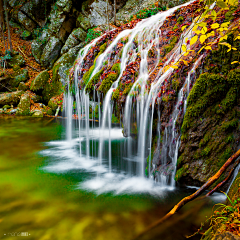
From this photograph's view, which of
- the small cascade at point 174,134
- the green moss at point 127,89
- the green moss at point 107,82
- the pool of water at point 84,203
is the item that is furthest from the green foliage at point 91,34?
the small cascade at point 174,134

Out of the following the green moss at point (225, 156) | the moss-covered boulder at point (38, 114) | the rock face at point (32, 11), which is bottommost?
the green moss at point (225, 156)

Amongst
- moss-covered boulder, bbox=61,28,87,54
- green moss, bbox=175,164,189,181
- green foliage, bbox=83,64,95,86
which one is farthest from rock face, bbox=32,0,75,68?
green moss, bbox=175,164,189,181

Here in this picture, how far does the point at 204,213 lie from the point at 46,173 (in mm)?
4170

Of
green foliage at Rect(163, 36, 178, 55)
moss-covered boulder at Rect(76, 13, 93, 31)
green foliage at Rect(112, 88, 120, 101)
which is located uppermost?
moss-covered boulder at Rect(76, 13, 93, 31)

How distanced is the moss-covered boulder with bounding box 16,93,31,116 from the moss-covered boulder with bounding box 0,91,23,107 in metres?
1.02

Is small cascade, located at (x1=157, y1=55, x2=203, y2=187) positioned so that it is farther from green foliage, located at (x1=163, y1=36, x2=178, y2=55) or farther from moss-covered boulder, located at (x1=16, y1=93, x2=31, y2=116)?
moss-covered boulder, located at (x1=16, y1=93, x2=31, y2=116)

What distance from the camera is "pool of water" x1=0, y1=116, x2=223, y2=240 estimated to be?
2.78m

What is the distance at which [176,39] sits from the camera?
5.06 m

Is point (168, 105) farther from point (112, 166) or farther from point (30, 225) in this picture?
point (30, 225)

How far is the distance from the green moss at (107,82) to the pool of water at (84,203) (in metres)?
2.50

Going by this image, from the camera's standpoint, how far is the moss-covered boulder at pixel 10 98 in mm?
16194

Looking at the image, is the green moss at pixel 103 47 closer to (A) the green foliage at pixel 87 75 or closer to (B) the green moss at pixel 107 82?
(A) the green foliage at pixel 87 75

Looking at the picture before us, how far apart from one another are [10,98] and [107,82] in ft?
49.5

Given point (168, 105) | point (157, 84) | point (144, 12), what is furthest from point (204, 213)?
point (144, 12)
